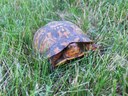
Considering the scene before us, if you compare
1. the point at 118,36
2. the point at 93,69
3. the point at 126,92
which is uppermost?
the point at 118,36

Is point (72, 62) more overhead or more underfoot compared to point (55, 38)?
more underfoot

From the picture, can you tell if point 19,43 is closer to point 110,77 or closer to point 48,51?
point 48,51

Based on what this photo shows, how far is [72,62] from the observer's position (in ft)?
5.04

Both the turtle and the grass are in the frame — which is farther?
the turtle

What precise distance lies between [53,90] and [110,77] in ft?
0.94

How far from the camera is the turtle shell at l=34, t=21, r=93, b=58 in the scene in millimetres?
1559

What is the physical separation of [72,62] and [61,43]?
127 millimetres

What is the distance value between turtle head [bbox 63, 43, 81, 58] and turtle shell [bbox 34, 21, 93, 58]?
24mm

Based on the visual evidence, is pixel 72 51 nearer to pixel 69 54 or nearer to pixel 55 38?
pixel 69 54

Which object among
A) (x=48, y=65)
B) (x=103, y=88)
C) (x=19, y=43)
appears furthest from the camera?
(x=19, y=43)

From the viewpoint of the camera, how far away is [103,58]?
150 centimetres

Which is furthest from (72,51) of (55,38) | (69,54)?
(55,38)

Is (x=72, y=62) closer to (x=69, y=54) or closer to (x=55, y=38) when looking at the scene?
(x=69, y=54)

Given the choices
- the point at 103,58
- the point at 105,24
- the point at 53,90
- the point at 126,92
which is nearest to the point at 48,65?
the point at 53,90
